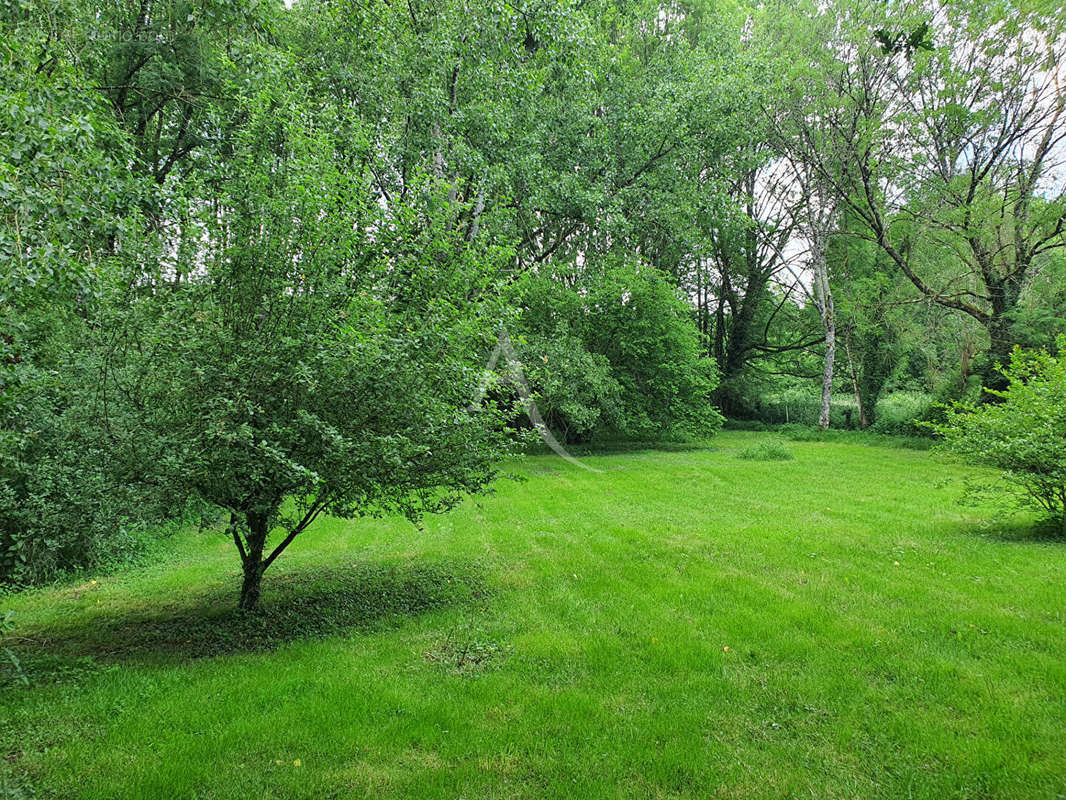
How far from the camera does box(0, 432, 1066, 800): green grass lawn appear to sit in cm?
285

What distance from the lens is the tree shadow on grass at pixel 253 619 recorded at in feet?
15.0

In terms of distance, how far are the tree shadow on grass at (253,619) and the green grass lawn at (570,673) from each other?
0.03m

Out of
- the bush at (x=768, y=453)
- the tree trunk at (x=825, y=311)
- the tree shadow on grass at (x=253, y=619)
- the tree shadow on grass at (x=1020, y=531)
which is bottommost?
the tree shadow on grass at (x=253, y=619)

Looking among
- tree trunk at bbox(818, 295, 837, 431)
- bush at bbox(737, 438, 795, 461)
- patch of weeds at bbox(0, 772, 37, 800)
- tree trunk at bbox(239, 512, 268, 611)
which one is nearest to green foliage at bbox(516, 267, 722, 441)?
bush at bbox(737, 438, 795, 461)

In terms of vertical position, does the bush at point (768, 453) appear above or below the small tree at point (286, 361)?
below

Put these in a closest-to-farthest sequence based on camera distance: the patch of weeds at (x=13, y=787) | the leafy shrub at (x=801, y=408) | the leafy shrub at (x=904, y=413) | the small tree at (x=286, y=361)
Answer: the patch of weeds at (x=13, y=787) → the small tree at (x=286, y=361) → the leafy shrub at (x=904, y=413) → the leafy shrub at (x=801, y=408)

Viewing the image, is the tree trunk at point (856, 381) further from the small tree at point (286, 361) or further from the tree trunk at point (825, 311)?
the small tree at point (286, 361)

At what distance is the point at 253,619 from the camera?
17.0 feet

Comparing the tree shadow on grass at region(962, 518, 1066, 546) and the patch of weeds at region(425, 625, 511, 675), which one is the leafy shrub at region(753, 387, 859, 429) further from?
the patch of weeds at region(425, 625, 511, 675)

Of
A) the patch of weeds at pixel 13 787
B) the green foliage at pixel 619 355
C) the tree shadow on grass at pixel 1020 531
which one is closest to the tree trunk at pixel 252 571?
the patch of weeds at pixel 13 787

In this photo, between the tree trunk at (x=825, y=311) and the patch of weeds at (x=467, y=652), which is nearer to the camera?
the patch of weeds at (x=467, y=652)

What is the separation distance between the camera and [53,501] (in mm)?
4461

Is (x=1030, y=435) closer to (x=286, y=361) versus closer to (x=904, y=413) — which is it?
(x=286, y=361)

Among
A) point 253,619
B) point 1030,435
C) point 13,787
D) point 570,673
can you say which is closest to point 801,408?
point 1030,435
